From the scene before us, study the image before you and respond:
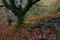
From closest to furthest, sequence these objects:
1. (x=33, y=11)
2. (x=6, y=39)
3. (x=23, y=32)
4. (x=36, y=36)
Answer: (x=36, y=36) → (x=23, y=32) → (x=6, y=39) → (x=33, y=11)

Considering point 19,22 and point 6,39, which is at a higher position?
point 19,22

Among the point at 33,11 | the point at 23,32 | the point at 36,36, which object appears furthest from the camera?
the point at 33,11

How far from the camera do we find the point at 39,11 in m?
25.6

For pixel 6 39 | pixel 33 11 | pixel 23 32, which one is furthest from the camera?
pixel 33 11

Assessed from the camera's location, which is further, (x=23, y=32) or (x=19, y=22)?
(x=19, y=22)

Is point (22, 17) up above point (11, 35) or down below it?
above

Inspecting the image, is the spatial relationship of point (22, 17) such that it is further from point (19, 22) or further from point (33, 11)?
point (33, 11)

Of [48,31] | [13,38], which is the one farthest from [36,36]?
[13,38]

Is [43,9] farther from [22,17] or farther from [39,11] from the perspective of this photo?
[22,17]

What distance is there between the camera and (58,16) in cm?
1622

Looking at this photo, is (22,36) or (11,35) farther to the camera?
(11,35)

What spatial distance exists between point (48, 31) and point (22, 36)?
6.65ft

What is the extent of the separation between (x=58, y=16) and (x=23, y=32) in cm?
289

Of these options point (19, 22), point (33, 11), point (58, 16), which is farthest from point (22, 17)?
point (33, 11)
